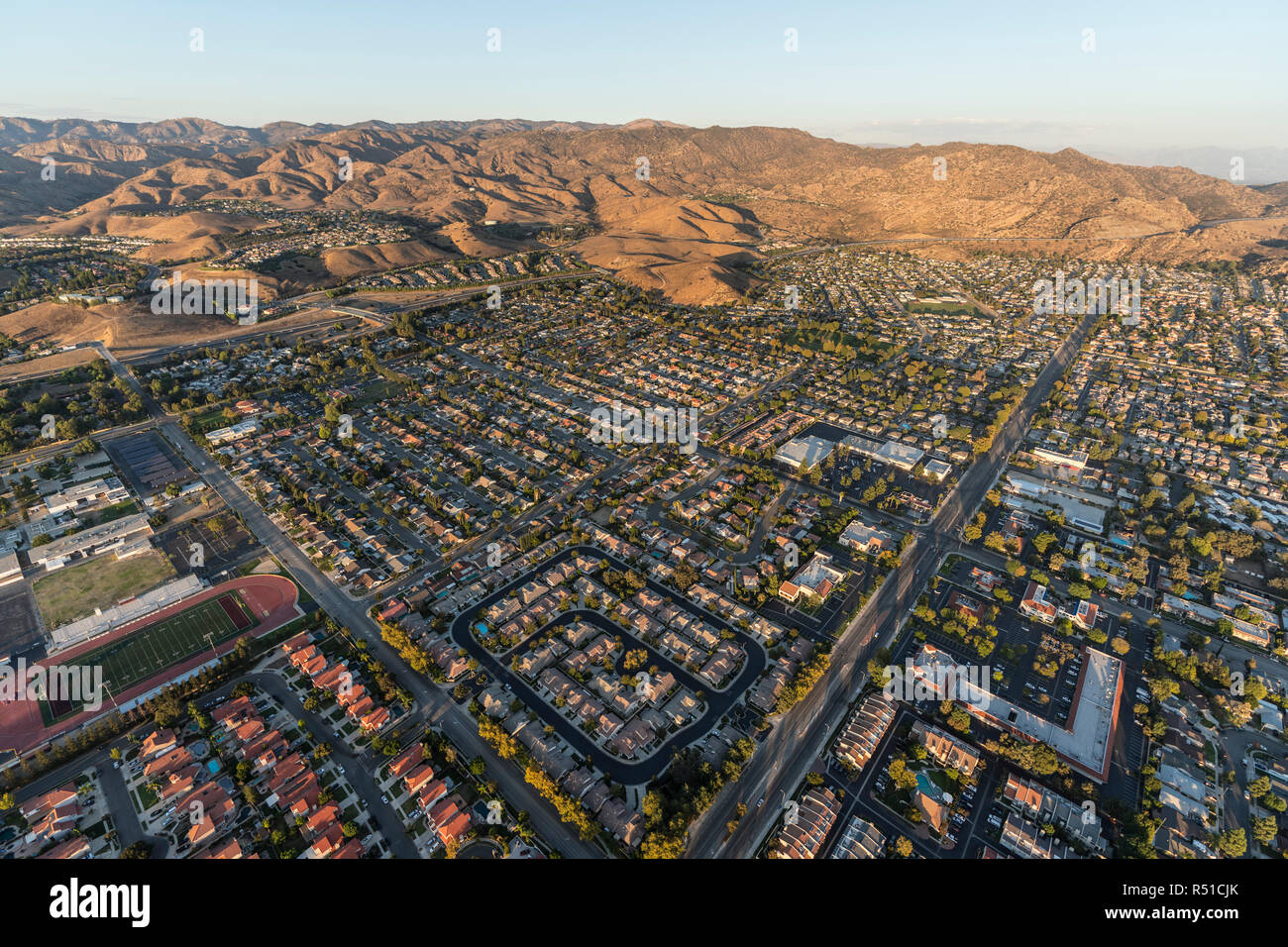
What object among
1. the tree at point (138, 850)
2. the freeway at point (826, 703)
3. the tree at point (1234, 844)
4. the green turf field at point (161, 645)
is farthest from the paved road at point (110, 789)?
the tree at point (1234, 844)

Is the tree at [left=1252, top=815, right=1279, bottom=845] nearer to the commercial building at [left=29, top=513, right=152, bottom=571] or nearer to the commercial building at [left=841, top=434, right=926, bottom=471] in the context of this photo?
the commercial building at [left=841, top=434, right=926, bottom=471]

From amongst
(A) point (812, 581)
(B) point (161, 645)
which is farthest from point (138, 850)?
(A) point (812, 581)

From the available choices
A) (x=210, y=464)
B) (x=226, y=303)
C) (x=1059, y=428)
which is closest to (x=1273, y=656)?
(x=1059, y=428)

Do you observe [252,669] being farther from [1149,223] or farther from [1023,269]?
[1149,223]

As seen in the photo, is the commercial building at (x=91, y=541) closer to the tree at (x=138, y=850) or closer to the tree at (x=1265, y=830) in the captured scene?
the tree at (x=138, y=850)
